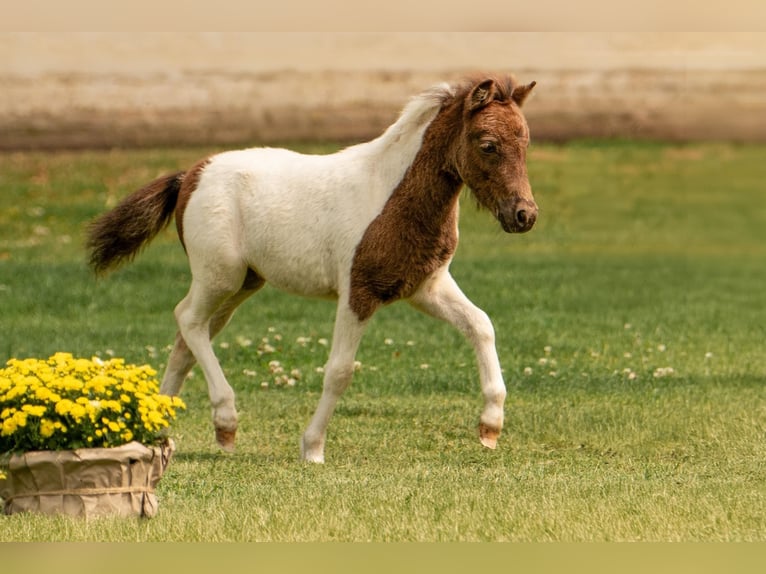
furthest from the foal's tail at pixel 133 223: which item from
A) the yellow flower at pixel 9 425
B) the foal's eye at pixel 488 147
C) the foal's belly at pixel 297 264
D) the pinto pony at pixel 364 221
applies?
the yellow flower at pixel 9 425

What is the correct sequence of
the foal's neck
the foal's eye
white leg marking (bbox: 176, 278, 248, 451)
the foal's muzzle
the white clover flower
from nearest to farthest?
the foal's muzzle → the foal's eye → the foal's neck → white leg marking (bbox: 176, 278, 248, 451) → the white clover flower

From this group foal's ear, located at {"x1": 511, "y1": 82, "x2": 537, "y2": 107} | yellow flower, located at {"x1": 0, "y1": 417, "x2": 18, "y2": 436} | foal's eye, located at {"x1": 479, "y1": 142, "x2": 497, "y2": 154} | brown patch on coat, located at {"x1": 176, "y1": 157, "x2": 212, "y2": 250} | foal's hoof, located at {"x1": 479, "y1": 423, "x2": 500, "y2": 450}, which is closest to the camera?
yellow flower, located at {"x1": 0, "y1": 417, "x2": 18, "y2": 436}

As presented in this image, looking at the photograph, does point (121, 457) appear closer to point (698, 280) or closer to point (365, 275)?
point (365, 275)

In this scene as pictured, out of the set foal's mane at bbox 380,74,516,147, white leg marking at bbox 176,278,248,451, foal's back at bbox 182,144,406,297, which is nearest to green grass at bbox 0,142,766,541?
white leg marking at bbox 176,278,248,451

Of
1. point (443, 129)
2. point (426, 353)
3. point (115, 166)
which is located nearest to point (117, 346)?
point (426, 353)

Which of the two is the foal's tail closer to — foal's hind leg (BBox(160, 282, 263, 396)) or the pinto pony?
the pinto pony

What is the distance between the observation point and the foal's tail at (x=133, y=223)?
11.0 metres

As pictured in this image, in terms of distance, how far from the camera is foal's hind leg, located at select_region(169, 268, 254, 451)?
33.8 feet

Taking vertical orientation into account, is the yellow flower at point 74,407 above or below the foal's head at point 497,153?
below

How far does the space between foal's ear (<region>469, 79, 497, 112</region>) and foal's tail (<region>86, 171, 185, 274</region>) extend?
2546mm

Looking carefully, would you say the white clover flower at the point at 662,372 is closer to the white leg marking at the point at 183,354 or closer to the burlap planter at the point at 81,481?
the white leg marking at the point at 183,354

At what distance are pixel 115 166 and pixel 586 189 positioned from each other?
25.8 feet

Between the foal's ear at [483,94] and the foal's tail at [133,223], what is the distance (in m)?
2.55

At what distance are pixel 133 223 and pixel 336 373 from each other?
6.86ft
